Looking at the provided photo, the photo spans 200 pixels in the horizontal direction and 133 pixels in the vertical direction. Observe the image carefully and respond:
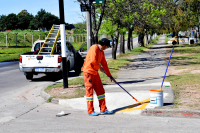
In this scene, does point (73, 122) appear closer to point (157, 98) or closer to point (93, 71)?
point (93, 71)

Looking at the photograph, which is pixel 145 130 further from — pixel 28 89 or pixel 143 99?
pixel 28 89

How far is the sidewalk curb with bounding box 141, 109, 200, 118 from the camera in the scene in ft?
19.6

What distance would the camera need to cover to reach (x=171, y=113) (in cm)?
612

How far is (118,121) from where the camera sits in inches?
229

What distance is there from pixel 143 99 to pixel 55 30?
27.1 feet

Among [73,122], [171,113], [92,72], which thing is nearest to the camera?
[73,122]

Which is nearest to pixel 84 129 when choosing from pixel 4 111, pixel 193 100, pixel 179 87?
pixel 4 111

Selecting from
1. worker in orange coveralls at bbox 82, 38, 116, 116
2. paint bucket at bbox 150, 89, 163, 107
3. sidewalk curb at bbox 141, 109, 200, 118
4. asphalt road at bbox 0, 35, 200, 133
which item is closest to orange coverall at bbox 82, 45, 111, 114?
worker in orange coveralls at bbox 82, 38, 116, 116

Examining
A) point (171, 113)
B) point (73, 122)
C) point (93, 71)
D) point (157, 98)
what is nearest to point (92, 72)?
point (93, 71)

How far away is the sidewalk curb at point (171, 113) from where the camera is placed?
5.96 meters

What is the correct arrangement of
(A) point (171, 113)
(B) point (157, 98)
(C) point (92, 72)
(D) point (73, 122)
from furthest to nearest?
(B) point (157, 98) → (C) point (92, 72) → (A) point (171, 113) → (D) point (73, 122)

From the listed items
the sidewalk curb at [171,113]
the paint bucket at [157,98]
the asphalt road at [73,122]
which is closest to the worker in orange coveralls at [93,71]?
the asphalt road at [73,122]

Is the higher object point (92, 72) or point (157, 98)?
point (92, 72)

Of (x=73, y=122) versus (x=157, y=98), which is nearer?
(x=73, y=122)
